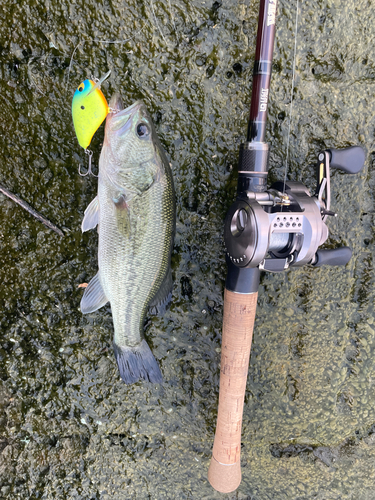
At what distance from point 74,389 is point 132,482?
80 centimetres

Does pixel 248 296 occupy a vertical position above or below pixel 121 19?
below

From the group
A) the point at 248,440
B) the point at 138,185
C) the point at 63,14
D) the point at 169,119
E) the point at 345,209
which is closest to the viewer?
the point at 138,185

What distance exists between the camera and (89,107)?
1611 millimetres

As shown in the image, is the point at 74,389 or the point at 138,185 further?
the point at 74,389

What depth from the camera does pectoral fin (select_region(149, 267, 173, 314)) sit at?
71.6 inches

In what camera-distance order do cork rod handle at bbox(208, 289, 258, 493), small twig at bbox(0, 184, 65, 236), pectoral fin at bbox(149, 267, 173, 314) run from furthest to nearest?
small twig at bbox(0, 184, 65, 236) < pectoral fin at bbox(149, 267, 173, 314) < cork rod handle at bbox(208, 289, 258, 493)

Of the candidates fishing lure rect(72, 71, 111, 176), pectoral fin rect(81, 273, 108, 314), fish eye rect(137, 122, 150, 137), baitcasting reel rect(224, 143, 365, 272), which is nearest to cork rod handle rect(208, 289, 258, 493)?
baitcasting reel rect(224, 143, 365, 272)

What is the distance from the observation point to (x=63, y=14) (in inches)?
70.7

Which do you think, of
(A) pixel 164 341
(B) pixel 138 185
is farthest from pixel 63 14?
(A) pixel 164 341

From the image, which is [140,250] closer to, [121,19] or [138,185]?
[138,185]

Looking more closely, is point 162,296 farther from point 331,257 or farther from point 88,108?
point 88,108

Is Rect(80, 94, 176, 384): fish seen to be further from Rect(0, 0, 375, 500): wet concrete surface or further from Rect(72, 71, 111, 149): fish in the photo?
Rect(0, 0, 375, 500): wet concrete surface

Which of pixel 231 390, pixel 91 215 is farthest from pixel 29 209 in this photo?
pixel 231 390

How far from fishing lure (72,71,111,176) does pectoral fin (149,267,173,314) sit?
0.90m
